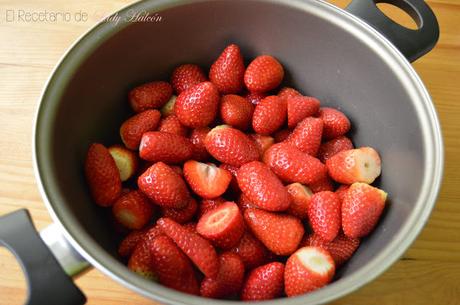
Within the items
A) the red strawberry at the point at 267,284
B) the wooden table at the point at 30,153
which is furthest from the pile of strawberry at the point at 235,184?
the wooden table at the point at 30,153

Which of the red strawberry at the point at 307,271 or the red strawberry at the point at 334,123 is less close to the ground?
the red strawberry at the point at 334,123

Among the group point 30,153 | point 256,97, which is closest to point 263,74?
point 256,97

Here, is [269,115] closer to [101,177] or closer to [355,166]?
[355,166]

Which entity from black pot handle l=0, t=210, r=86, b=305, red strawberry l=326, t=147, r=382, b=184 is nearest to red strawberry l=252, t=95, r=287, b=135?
red strawberry l=326, t=147, r=382, b=184

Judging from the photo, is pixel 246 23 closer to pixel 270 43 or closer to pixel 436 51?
pixel 270 43

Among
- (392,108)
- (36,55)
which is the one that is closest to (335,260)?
(392,108)

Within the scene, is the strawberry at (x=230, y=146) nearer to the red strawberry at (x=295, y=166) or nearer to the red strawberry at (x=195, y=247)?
the red strawberry at (x=295, y=166)
